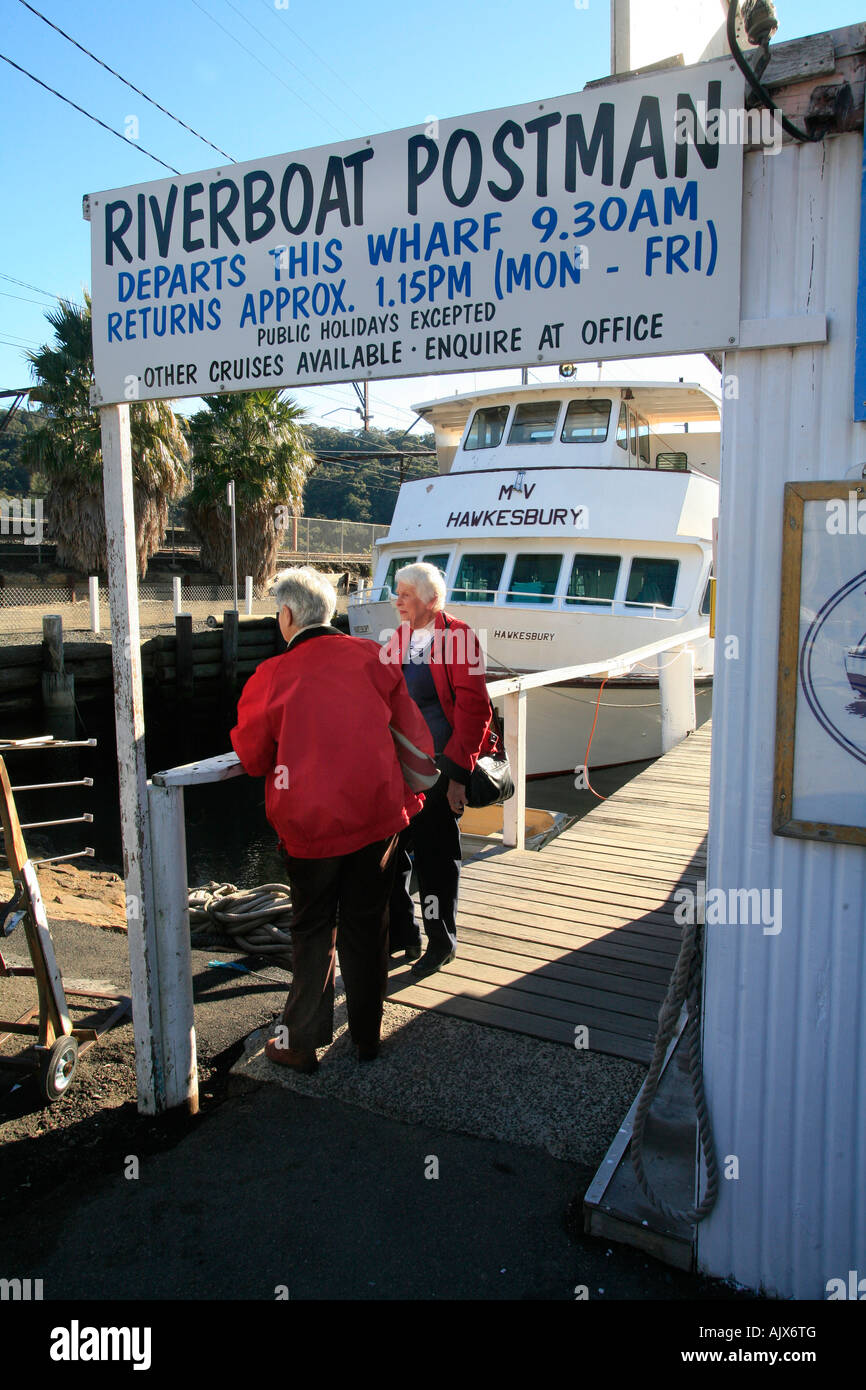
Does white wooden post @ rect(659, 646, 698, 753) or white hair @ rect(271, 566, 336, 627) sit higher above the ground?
white hair @ rect(271, 566, 336, 627)

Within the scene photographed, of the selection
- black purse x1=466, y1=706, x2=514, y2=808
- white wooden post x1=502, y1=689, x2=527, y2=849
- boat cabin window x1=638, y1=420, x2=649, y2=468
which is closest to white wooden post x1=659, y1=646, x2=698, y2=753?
white wooden post x1=502, y1=689, x2=527, y2=849

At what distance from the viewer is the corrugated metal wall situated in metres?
1.94

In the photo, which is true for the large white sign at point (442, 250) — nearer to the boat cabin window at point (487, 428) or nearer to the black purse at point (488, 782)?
the black purse at point (488, 782)

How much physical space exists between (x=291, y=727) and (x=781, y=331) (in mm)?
1677

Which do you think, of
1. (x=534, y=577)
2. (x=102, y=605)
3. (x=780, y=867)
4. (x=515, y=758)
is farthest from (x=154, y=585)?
(x=780, y=867)

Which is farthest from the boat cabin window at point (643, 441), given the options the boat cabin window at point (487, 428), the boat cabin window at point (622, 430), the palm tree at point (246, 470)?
the palm tree at point (246, 470)

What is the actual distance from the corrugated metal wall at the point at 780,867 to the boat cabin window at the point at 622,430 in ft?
36.8

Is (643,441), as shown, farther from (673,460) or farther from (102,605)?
(102,605)

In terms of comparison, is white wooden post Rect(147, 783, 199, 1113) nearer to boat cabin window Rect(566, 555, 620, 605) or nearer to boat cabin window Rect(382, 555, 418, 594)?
boat cabin window Rect(566, 555, 620, 605)

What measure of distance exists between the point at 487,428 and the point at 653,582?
4.00 meters

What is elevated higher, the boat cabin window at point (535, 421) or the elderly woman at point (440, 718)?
the boat cabin window at point (535, 421)

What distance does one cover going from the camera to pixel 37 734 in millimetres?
14984

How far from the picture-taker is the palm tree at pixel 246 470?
2648cm

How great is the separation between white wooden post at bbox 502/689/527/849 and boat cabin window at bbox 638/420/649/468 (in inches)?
373
